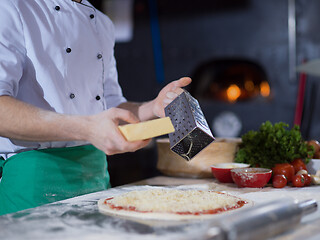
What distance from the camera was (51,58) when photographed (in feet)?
5.82

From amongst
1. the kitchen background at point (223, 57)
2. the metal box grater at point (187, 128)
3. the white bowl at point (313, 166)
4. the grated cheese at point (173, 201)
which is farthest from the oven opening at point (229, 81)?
the grated cheese at point (173, 201)

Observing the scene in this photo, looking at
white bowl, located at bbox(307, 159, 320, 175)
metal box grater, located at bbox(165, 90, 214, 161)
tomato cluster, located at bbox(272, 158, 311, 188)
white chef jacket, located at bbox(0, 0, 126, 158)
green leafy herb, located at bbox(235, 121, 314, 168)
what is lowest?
white bowl, located at bbox(307, 159, 320, 175)

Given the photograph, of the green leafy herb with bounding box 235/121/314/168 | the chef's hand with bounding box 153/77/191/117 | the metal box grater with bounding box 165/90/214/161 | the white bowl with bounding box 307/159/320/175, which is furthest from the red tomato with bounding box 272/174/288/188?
the chef's hand with bounding box 153/77/191/117

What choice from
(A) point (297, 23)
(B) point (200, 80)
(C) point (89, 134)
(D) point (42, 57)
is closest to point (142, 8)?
(B) point (200, 80)

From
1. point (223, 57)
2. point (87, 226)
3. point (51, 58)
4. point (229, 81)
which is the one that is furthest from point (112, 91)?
point (229, 81)

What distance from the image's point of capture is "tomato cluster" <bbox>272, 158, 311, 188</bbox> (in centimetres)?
185

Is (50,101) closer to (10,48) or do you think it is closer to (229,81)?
(10,48)

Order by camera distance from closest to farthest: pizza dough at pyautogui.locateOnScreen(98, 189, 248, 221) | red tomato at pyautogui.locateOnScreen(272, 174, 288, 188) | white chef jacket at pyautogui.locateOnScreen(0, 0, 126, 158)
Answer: pizza dough at pyautogui.locateOnScreen(98, 189, 248, 221), white chef jacket at pyautogui.locateOnScreen(0, 0, 126, 158), red tomato at pyautogui.locateOnScreen(272, 174, 288, 188)

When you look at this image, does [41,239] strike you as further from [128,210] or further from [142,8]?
[142,8]

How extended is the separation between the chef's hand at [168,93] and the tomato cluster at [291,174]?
563 millimetres

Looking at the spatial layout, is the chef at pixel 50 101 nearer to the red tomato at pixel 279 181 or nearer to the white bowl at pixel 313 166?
the red tomato at pixel 279 181

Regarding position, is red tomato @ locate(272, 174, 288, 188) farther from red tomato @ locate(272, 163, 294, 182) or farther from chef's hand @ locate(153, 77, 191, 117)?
chef's hand @ locate(153, 77, 191, 117)

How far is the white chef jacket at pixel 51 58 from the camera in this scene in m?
1.62

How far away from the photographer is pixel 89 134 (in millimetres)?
1374
